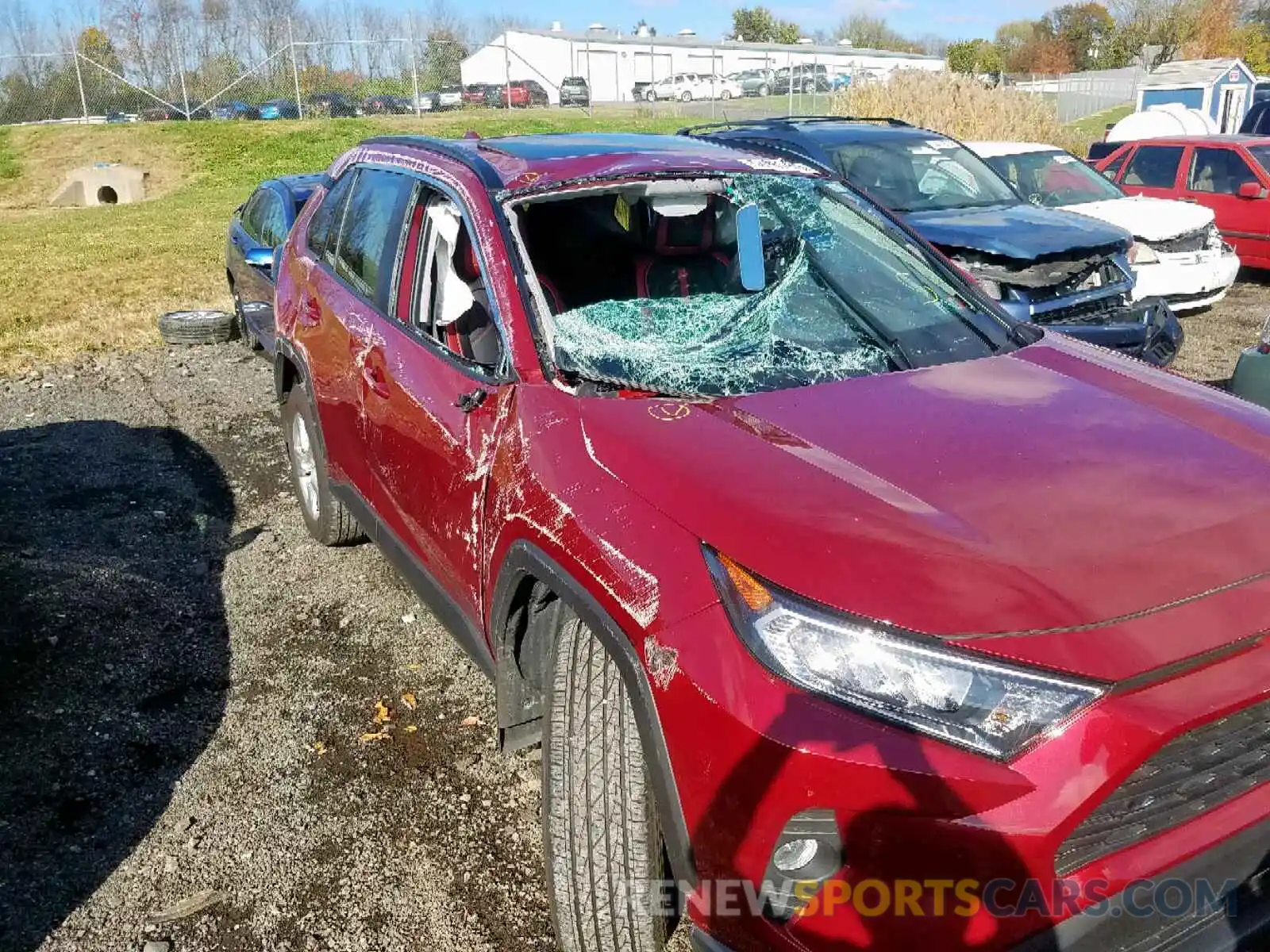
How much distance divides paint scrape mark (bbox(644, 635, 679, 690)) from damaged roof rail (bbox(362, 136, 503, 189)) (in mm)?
1720

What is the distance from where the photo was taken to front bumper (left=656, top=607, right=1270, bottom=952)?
64.7 inches

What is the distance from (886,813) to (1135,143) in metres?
12.0

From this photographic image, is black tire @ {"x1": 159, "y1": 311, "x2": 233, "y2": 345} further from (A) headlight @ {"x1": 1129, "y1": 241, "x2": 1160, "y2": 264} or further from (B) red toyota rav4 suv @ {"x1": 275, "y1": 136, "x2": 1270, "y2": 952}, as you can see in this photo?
(A) headlight @ {"x1": 1129, "y1": 241, "x2": 1160, "y2": 264}

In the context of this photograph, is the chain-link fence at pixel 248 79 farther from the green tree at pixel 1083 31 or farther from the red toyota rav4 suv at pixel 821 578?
the green tree at pixel 1083 31

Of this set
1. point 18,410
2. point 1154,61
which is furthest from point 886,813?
point 1154,61

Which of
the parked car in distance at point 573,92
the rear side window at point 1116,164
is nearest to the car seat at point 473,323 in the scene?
the rear side window at point 1116,164

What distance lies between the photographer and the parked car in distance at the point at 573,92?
38344 mm

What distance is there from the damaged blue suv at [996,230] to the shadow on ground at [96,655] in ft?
12.4

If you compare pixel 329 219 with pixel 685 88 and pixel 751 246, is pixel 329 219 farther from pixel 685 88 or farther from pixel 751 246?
pixel 685 88

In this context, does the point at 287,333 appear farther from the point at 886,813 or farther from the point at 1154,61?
the point at 1154,61

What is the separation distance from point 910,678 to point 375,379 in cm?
225

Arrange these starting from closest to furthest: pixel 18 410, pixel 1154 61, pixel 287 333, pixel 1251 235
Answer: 1. pixel 287 333
2. pixel 18 410
3. pixel 1251 235
4. pixel 1154 61

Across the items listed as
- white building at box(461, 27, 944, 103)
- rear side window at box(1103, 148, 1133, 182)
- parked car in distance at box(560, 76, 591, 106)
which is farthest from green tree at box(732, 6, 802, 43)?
rear side window at box(1103, 148, 1133, 182)

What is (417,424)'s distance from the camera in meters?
3.07
